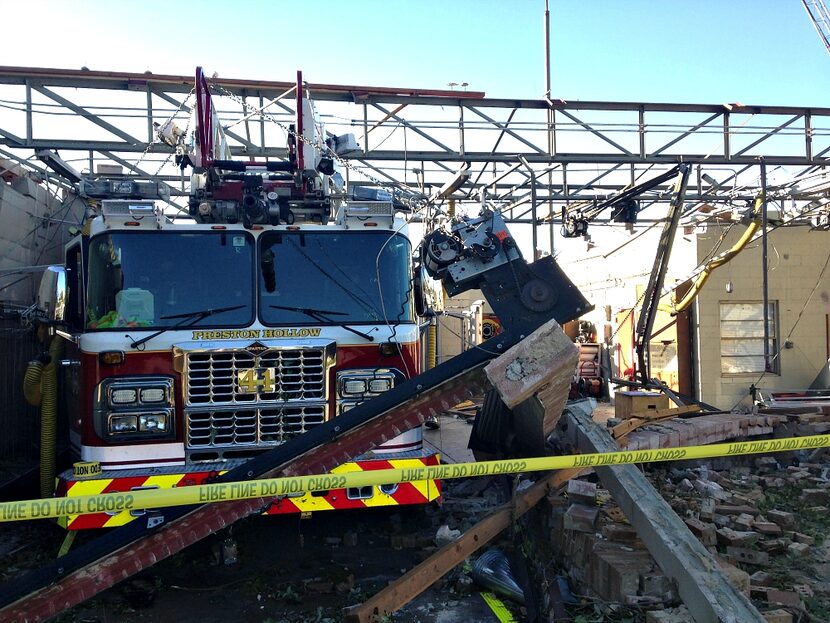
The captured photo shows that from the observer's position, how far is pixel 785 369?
16844 mm

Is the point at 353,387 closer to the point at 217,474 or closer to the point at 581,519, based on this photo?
the point at 217,474

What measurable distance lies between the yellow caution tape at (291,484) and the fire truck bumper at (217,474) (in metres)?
1.20

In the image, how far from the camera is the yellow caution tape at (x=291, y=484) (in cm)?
344

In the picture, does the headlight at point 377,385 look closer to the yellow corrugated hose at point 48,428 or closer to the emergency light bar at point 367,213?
the emergency light bar at point 367,213

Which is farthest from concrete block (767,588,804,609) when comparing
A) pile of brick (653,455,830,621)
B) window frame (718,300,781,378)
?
window frame (718,300,781,378)

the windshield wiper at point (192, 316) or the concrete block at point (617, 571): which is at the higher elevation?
the windshield wiper at point (192, 316)

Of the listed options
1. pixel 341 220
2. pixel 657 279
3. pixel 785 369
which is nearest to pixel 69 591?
pixel 341 220

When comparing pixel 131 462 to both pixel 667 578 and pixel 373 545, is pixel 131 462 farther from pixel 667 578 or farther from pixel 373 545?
pixel 667 578

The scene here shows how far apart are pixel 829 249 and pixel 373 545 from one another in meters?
15.7

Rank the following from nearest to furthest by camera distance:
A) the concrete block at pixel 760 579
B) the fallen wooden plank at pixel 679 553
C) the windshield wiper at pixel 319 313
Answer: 1. the fallen wooden plank at pixel 679 553
2. the concrete block at pixel 760 579
3. the windshield wiper at pixel 319 313

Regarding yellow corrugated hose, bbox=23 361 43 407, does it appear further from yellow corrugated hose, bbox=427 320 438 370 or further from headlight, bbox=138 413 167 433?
yellow corrugated hose, bbox=427 320 438 370

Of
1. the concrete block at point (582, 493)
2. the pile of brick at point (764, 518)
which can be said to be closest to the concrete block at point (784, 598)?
the pile of brick at point (764, 518)

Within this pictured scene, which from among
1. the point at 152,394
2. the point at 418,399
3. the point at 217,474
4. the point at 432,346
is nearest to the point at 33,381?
the point at 152,394

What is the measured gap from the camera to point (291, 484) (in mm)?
3805
